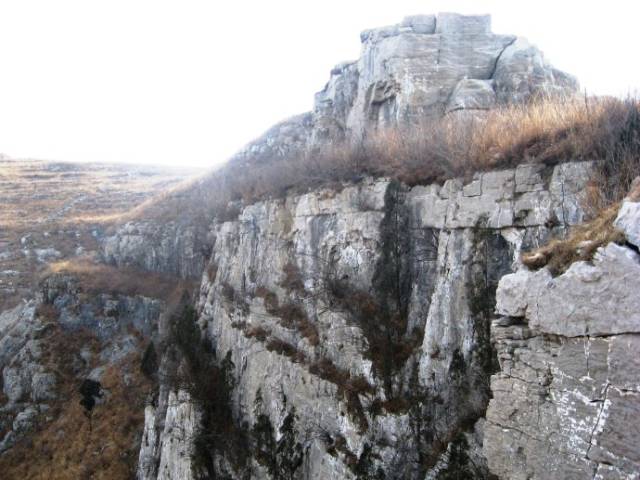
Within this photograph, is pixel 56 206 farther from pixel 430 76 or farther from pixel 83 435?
pixel 430 76

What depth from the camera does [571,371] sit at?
5484mm

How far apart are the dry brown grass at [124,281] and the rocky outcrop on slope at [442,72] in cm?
1442

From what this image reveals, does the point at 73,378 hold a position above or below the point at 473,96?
below

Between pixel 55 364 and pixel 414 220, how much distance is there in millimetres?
21419

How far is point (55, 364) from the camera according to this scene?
23.2m

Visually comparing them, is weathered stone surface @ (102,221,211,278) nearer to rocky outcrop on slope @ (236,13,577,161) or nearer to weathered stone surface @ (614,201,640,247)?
rocky outcrop on slope @ (236,13,577,161)

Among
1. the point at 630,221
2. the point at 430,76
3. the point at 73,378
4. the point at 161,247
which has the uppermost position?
the point at 430,76

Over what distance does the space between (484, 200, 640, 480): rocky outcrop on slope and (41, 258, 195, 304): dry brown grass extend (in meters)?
21.9

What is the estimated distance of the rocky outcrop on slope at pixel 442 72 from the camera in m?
16.1

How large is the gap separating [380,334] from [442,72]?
1145cm

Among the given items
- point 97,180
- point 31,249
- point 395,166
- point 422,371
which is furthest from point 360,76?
point 97,180

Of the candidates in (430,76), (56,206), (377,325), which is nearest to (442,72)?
(430,76)

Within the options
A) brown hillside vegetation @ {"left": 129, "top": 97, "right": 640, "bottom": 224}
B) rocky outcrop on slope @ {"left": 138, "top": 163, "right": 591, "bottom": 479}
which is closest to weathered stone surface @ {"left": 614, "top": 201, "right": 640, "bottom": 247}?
brown hillside vegetation @ {"left": 129, "top": 97, "right": 640, "bottom": 224}

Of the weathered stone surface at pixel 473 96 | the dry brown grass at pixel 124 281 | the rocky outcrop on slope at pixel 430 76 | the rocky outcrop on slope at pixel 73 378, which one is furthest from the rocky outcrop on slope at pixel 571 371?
the dry brown grass at pixel 124 281
